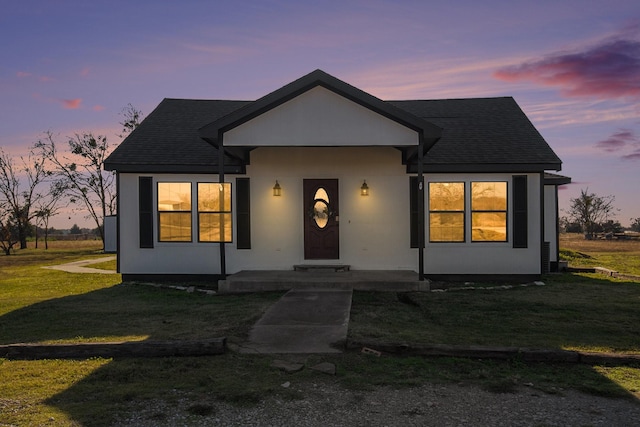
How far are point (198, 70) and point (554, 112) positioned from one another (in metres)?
12.5

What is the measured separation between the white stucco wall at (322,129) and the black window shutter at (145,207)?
3289 mm

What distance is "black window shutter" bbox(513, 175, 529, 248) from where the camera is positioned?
12312mm

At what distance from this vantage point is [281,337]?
6.66 meters

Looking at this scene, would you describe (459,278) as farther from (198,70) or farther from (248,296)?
(198,70)

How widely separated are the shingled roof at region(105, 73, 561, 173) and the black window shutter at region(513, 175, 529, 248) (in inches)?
14.2

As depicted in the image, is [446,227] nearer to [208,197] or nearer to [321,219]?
[321,219]

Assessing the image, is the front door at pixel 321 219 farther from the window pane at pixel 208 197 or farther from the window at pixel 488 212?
the window at pixel 488 212

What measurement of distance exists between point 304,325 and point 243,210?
575 cm

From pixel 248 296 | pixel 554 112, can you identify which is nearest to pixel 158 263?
pixel 248 296

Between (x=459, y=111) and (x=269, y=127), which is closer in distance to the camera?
(x=269, y=127)

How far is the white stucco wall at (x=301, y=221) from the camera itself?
12516 mm

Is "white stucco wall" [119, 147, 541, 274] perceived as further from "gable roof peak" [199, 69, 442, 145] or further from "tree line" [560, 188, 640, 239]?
"tree line" [560, 188, 640, 239]

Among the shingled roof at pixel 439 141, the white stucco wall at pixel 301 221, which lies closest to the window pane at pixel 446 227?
the white stucco wall at pixel 301 221

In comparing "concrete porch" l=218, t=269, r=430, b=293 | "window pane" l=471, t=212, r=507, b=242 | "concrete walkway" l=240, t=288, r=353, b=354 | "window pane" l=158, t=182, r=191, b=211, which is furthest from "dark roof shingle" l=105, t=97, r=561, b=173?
"concrete walkway" l=240, t=288, r=353, b=354
